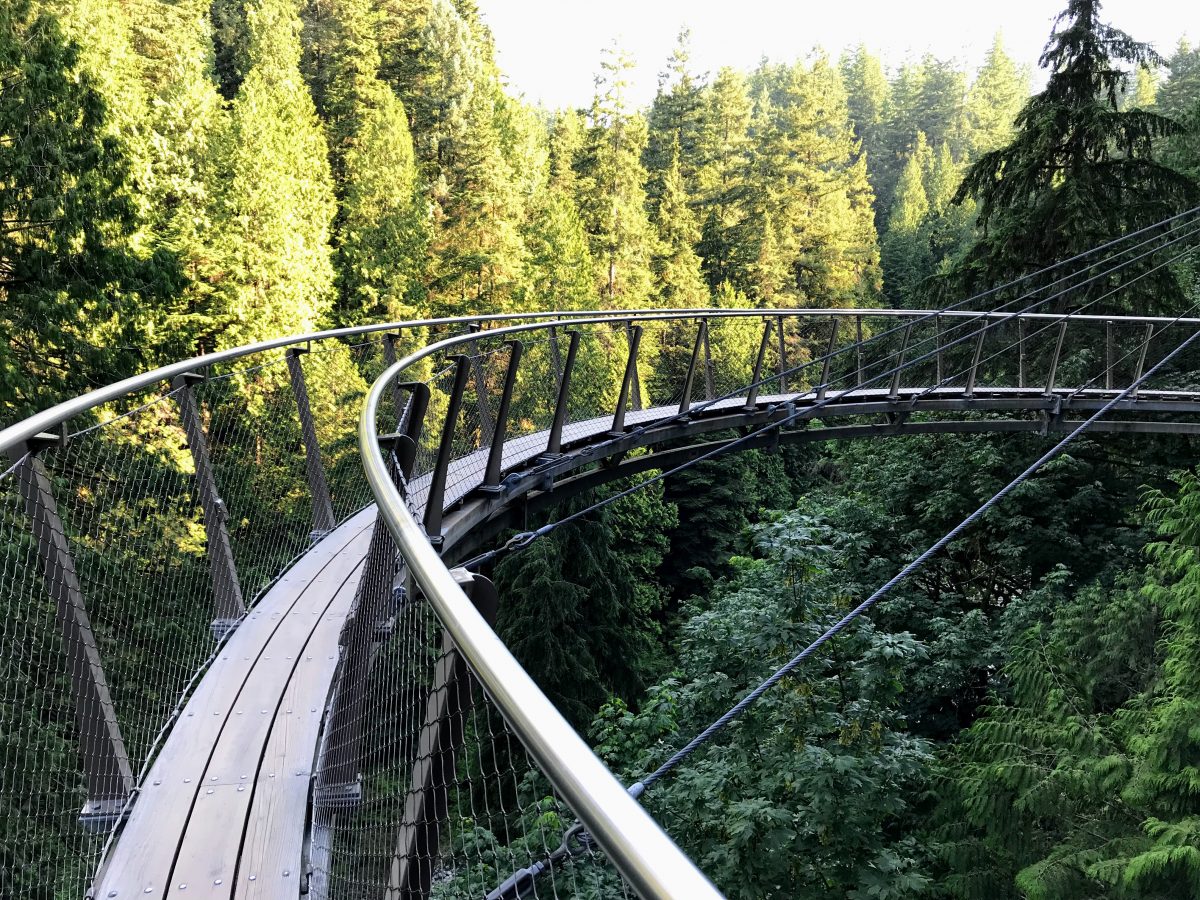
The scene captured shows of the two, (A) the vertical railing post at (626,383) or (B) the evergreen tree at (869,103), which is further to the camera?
(B) the evergreen tree at (869,103)

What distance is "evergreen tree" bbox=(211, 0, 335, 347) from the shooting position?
1822 centimetres

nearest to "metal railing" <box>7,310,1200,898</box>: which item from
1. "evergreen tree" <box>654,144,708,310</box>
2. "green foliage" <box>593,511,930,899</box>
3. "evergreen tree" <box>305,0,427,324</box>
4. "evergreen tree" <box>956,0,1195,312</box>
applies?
"green foliage" <box>593,511,930,899</box>

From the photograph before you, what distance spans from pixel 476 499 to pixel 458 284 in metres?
22.9

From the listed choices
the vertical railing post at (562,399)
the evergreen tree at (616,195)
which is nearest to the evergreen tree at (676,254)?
the evergreen tree at (616,195)

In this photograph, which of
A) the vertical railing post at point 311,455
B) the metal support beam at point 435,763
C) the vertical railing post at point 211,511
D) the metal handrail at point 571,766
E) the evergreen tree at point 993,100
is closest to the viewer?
the metal handrail at point 571,766

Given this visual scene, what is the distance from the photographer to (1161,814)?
677cm

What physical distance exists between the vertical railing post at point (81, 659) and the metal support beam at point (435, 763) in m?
1.09

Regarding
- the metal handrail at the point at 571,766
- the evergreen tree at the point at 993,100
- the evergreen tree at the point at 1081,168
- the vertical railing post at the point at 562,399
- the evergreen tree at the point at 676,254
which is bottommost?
the metal handrail at the point at 571,766

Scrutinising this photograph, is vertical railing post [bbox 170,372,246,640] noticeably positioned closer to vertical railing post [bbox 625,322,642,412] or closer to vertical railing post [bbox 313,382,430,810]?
vertical railing post [bbox 313,382,430,810]

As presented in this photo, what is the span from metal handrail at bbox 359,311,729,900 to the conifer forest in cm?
146

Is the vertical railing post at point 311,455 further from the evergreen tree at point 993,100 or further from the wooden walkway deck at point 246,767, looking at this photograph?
the evergreen tree at point 993,100

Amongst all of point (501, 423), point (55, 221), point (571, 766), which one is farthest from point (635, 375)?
point (55, 221)

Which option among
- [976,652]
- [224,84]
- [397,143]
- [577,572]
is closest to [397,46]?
[224,84]

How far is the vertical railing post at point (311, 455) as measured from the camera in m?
4.41
